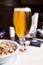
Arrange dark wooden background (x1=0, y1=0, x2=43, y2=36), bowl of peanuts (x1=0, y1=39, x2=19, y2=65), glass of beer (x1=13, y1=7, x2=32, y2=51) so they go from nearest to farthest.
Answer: bowl of peanuts (x1=0, y1=39, x2=19, y2=65) < glass of beer (x1=13, y1=7, x2=32, y2=51) < dark wooden background (x1=0, y1=0, x2=43, y2=36)

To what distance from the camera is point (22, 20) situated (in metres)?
0.75

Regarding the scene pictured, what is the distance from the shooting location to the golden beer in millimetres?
746

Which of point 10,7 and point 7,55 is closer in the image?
point 7,55

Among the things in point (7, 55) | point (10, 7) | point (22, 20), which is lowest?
point (7, 55)

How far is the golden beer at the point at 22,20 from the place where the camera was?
29.4 inches

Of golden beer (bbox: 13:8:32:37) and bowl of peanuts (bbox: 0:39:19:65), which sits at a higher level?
golden beer (bbox: 13:8:32:37)

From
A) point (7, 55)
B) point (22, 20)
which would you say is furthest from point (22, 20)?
point (7, 55)

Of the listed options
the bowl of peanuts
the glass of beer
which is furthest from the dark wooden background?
the bowl of peanuts

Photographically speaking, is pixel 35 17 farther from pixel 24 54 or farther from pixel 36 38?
pixel 24 54

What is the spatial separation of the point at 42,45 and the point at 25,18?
20 cm

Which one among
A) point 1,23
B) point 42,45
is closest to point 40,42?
point 42,45

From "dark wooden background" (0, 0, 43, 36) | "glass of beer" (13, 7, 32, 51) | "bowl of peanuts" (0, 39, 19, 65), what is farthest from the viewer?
"dark wooden background" (0, 0, 43, 36)

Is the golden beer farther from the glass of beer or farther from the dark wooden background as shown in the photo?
the dark wooden background

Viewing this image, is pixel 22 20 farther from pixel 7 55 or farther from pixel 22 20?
pixel 7 55
